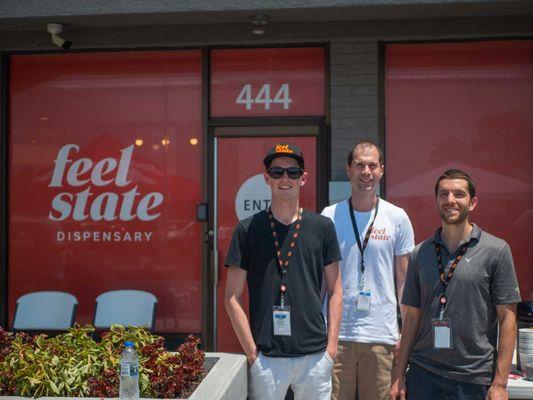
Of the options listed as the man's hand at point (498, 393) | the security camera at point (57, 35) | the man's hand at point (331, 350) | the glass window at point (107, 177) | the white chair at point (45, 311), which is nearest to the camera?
the man's hand at point (498, 393)

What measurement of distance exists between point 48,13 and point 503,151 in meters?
4.53

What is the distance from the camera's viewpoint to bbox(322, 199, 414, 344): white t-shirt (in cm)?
419

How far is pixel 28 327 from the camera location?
285 inches

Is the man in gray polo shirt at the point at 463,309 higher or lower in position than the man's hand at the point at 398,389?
higher

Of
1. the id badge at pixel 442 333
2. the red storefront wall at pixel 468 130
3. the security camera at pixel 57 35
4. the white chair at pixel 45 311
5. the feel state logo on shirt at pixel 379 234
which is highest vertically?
the security camera at pixel 57 35

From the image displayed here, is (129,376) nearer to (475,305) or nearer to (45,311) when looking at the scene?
(475,305)

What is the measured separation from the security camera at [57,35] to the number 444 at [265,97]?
180 centimetres

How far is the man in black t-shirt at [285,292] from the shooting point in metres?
3.66

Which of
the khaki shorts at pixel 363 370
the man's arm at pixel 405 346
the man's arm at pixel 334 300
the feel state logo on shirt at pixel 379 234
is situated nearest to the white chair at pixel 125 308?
the khaki shorts at pixel 363 370

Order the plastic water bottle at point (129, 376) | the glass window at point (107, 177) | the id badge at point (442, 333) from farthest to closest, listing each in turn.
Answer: the glass window at point (107, 177) < the plastic water bottle at point (129, 376) < the id badge at point (442, 333)

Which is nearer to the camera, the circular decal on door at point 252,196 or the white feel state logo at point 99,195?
the circular decal on door at point 252,196

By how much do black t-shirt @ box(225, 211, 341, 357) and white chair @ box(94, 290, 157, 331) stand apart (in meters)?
3.52

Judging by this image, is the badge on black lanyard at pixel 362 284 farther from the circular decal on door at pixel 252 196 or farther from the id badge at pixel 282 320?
the circular decal on door at pixel 252 196

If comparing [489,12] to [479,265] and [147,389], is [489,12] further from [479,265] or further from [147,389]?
[147,389]
